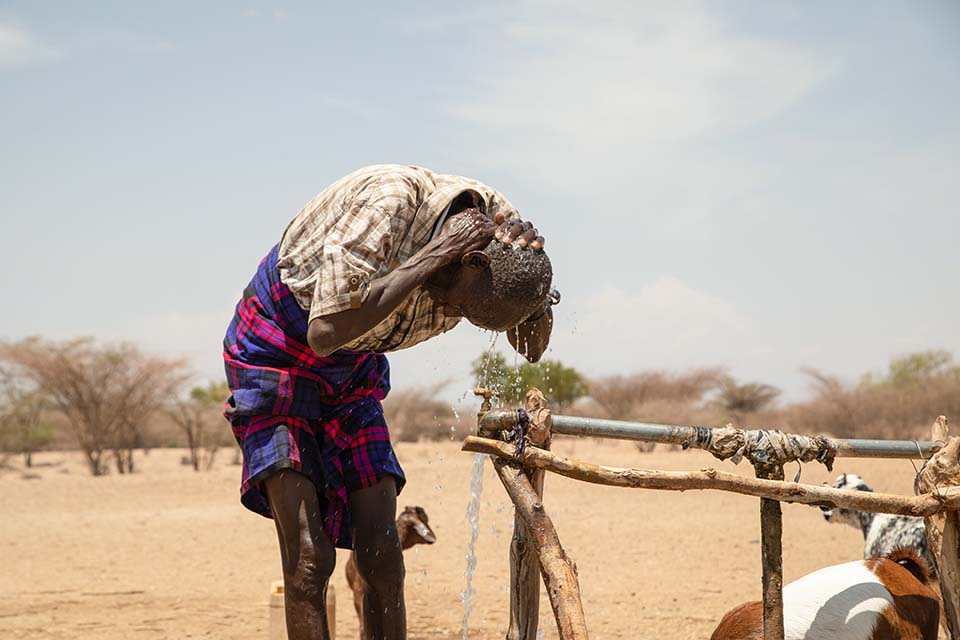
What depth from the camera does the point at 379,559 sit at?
331 centimetres

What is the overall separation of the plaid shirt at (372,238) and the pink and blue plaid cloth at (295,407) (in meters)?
0.13

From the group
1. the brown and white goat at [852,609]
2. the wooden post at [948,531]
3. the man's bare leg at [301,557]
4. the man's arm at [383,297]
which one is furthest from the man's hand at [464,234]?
the wooden post at [948,531]

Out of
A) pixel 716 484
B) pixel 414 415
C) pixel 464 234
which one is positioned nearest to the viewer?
pixel 464 234

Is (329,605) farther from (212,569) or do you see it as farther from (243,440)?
(212,569)

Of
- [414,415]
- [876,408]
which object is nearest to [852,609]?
[876,408]

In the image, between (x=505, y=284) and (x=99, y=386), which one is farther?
(x=99, y=386)

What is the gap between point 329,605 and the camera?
179 inches

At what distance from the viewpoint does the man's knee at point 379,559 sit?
3.31m

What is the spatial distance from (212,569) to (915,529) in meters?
5.42

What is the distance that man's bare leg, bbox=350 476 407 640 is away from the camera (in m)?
3.31

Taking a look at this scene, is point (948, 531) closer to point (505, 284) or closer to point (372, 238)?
point (505, 284)

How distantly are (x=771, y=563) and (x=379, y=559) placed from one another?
4.12 ft

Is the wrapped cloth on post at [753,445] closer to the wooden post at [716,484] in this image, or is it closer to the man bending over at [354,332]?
the wooden post at [716,484]

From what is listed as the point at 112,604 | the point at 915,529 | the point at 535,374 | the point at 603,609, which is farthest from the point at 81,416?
the point at 915,529
